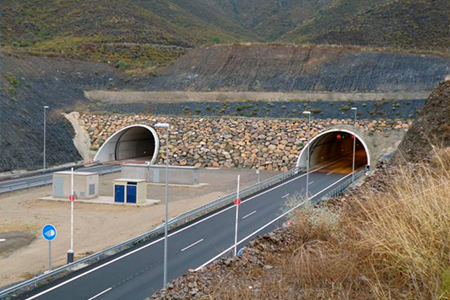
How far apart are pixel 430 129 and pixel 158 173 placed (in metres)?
23.3

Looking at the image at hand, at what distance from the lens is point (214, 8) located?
167 meters

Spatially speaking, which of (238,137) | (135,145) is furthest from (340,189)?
(135,145)

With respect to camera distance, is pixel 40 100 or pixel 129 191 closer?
pixel 129 191

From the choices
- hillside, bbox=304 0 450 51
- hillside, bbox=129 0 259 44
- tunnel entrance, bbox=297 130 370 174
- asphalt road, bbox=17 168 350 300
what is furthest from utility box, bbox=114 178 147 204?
hillside, bbox=129 0 259 44

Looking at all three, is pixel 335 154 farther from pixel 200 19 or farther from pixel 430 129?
pixel 200 19

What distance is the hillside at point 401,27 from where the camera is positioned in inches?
3307

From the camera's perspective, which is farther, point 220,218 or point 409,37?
point 409,37

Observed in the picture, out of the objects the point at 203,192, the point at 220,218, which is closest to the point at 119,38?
the point at 203,192

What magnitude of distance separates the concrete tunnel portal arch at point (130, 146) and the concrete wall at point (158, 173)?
7574 millimetres

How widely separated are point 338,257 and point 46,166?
42.8 metres

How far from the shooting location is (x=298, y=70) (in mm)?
68938

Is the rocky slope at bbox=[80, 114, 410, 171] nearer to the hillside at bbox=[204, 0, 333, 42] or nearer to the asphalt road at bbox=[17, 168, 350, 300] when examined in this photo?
the asphalt road at bbox=[17, 168, 350, 300]

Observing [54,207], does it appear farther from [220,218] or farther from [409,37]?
[409,37]

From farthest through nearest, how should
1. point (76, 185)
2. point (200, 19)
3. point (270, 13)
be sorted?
1. point (270, 13)
2. point (200, 19)
3. point (76, 185)
